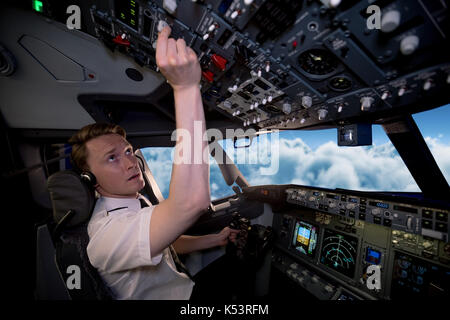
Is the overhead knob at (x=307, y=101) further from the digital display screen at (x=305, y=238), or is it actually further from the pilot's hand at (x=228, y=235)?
the pilot's hand at (x=228, y=235)

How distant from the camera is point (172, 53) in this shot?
63 centimetres

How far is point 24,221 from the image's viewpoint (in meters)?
2.70

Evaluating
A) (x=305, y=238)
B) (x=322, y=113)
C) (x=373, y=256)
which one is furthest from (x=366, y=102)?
(x=305, y=238)

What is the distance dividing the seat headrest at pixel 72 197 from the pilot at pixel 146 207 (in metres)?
0.07

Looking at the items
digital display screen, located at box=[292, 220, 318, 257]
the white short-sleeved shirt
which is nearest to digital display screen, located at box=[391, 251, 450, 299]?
digital display screen, located at box=[292, 220, 318, 257]

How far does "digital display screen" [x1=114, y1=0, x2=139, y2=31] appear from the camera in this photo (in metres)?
1.28

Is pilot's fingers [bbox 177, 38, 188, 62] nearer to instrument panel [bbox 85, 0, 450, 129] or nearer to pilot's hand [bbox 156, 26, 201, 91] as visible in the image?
pilot's hand [bbox 156, 26, 201, 91]

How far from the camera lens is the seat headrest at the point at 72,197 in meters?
1.06

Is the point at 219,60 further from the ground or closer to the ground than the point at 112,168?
further from the ground

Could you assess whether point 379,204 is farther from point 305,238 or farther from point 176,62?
point 176,62

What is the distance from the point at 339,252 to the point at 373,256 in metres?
0.29

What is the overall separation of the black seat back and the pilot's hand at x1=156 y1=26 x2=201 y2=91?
0.93 meters

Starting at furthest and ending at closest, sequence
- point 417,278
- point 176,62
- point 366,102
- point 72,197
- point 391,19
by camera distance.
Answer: point 417,278, point 366,102, point 72,197, point 391,19, point 176,62

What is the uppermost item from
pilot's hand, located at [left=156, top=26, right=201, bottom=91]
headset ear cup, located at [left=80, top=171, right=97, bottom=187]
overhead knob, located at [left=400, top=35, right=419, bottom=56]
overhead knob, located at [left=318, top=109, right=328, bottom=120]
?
overhead knob, located at [left=400, top=35, right=419, bottom=56]
